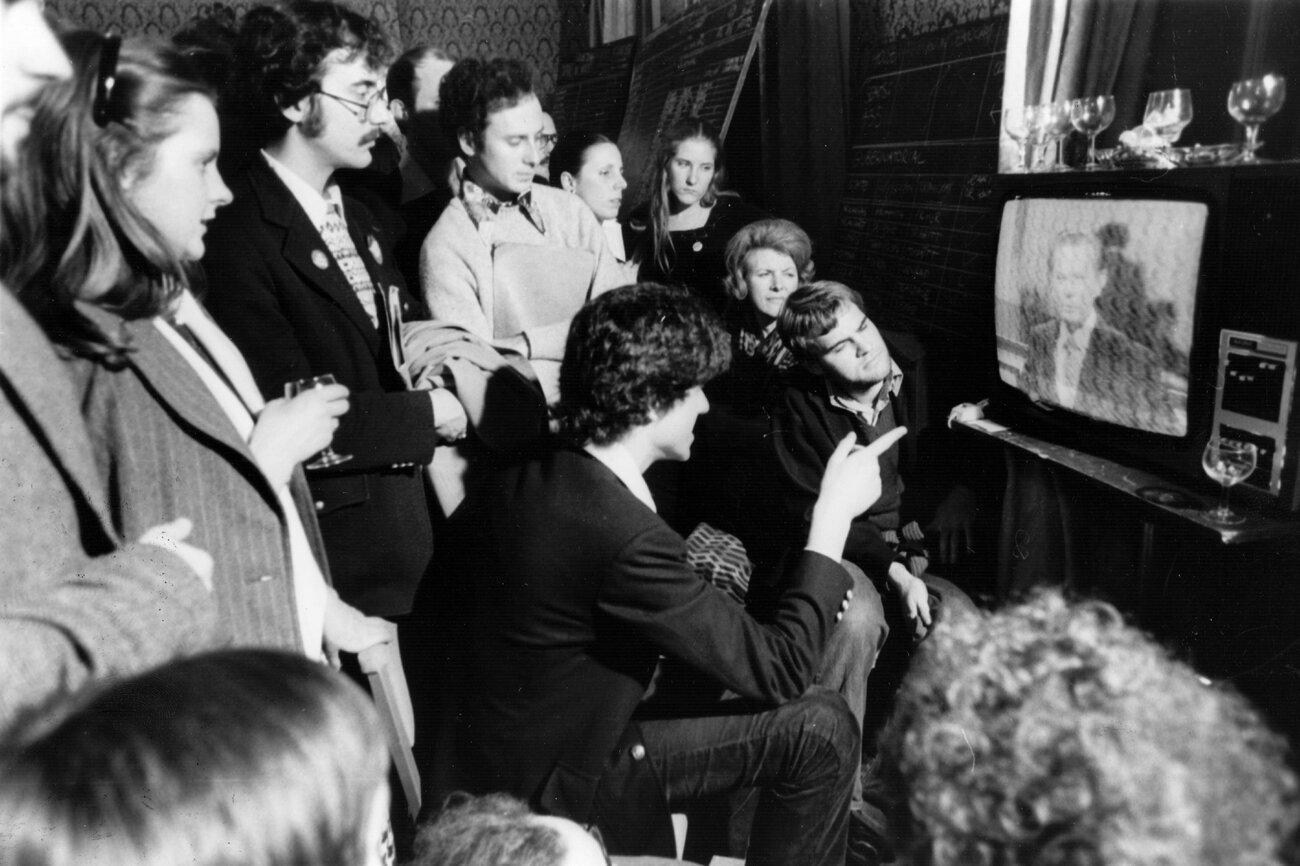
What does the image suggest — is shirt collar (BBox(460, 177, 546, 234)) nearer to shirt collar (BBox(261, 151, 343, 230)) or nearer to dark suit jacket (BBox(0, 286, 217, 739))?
shirt collar (BBox(261, 151, 343, 230))

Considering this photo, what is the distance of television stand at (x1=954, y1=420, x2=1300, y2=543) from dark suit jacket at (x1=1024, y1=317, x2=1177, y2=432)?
10cm

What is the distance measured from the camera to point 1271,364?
1.23m

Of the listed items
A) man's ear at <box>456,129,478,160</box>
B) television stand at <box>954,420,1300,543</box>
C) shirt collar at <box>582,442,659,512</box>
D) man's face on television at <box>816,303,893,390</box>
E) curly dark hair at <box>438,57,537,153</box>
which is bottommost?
television stand at <box>954,420,1300,543</box>

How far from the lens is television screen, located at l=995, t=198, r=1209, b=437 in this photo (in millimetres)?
1364

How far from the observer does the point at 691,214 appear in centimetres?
272

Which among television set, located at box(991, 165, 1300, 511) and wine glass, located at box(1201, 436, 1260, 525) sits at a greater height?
television set, located at box(991, 165, 1300, 511)

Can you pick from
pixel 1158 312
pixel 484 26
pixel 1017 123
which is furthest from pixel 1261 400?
pixel 484 26

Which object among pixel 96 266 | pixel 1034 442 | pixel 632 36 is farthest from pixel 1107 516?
pixel 632 36

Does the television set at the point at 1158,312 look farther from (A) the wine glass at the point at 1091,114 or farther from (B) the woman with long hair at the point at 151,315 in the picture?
(B) the woman with long hair at the point at 151,315

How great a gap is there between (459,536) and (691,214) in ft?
5.28

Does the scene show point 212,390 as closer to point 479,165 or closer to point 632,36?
point 479,165

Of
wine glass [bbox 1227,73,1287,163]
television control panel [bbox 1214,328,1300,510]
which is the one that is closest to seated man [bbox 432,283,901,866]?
television control panel [bbox 1214,328,1300,510]

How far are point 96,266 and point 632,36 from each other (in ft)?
13.0

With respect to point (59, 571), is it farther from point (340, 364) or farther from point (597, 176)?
point (597, 176)
